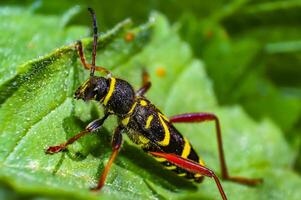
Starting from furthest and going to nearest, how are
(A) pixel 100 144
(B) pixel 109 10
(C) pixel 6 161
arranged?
(B) pixel 109 10
(A) pixel 100 144
(C) pixel 6 161

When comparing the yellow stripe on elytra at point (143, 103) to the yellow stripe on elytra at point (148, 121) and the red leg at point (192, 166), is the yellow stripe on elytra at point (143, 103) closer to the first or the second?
the yellow stripe on elytra at point (148, 121)

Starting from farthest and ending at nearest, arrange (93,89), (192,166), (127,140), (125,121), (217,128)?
(217,128) < (127,140) < (125,121) < (192,166) < (93,89)

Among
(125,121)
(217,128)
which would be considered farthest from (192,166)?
(217,128)

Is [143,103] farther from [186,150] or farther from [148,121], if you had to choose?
[186,150]

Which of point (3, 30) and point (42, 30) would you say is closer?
point (3, 30)

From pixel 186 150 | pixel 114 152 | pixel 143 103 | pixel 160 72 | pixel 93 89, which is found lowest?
pixel 186 150

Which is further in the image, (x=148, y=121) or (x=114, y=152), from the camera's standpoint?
(x=148, y=121)

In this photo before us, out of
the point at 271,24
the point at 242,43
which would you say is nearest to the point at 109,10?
the point at 242,43

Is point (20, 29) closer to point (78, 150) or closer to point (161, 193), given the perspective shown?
point (78, 150)
